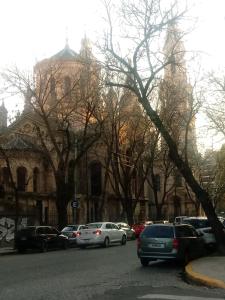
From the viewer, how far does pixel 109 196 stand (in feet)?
218

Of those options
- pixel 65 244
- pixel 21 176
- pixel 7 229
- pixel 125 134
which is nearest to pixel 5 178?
pixel 21 176

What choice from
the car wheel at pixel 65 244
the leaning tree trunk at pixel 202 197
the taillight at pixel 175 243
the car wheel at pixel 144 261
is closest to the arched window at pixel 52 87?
the car wheel at pixel 65 244

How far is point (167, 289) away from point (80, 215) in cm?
4516

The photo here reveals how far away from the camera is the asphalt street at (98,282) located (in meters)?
12.7

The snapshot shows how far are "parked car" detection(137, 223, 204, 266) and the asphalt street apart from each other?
1.39ft

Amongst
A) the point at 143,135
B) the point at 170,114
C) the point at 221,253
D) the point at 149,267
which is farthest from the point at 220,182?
the point at 149,267

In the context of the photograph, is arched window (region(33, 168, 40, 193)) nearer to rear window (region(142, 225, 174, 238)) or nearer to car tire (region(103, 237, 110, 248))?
car tire (region(103, 237, 110, 248))

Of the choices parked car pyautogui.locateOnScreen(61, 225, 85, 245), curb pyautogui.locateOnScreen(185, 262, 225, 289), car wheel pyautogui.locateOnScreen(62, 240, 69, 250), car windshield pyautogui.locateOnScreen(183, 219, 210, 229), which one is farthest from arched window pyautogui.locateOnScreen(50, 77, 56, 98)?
curb pyautogui.locateOnScreen(185, 262, 225, 289)

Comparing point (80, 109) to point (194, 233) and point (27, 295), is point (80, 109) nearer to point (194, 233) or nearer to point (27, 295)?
point (194, 233)

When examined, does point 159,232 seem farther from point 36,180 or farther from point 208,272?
point 36,180

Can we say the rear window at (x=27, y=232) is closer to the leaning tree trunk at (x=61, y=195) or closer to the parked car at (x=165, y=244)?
the leaning tree trunk at (x=61, y=195)

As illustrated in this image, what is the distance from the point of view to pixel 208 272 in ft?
54.3

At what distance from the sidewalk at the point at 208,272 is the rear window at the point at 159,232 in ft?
4.43

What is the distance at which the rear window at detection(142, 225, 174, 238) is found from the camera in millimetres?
19953
